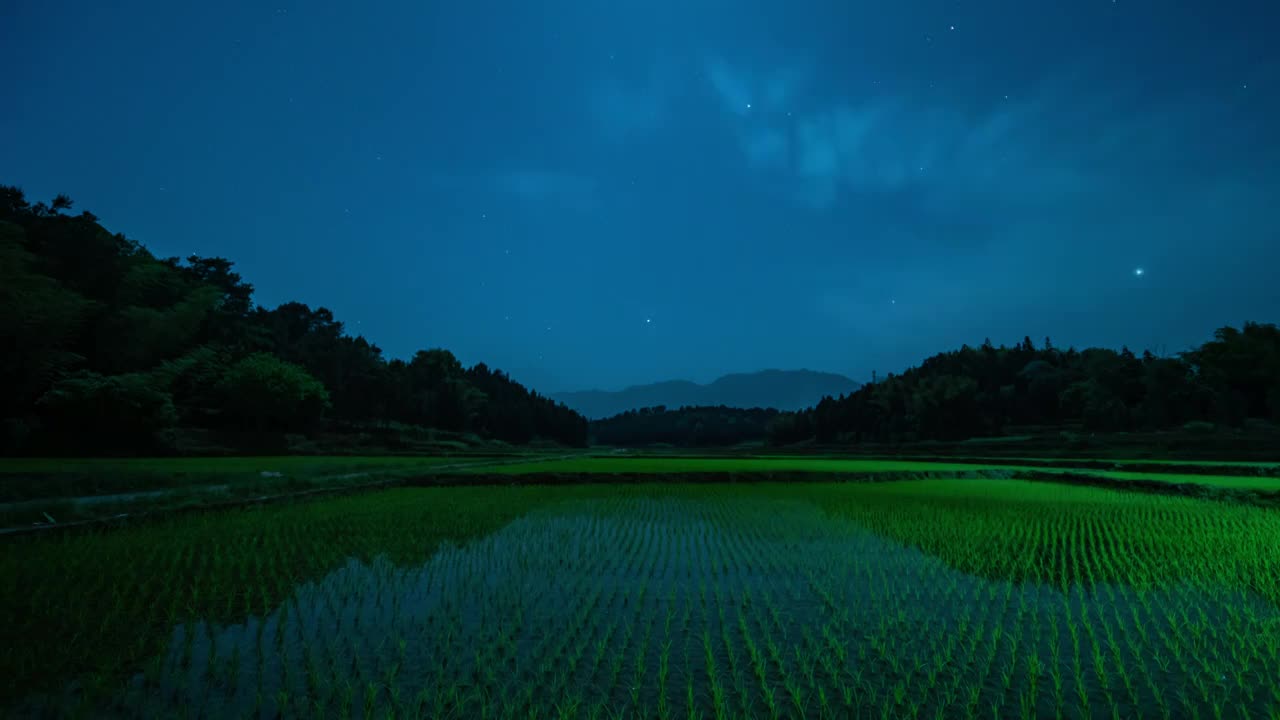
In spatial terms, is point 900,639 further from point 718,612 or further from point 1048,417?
point 1048,417

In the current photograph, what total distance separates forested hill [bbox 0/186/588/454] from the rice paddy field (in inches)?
897

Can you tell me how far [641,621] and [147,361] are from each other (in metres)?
39.3

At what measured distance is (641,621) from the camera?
469 centimetres

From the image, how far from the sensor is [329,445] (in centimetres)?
4091

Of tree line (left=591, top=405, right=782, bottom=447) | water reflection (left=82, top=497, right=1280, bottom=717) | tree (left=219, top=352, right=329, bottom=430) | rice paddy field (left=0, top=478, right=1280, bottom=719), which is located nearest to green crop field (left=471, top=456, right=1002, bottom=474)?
rice paddy field (left=0, top=478, right=1280, bottom=719)

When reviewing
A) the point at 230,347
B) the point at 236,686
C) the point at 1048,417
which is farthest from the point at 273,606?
the point at 1048,417

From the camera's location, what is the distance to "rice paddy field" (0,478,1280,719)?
326 centimetres

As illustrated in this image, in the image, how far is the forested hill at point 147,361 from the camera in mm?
24453

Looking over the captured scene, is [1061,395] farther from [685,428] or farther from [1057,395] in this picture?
[685,428]

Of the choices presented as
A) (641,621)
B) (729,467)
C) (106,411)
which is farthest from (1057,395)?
(106,411)

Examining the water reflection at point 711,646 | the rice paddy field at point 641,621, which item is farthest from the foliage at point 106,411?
the water reflection at point 711,646

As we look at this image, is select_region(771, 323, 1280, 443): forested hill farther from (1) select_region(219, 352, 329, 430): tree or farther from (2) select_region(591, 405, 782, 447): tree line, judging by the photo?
(1) select_region(219, 352, 329, 430): tree

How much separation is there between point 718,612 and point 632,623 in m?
0.79

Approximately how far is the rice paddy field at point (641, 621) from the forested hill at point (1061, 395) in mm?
44026
